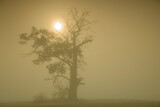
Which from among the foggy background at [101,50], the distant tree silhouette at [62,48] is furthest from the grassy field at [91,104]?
the distant tree silhouette at [62,48]

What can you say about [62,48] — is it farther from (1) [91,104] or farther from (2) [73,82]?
(1) [91,104]

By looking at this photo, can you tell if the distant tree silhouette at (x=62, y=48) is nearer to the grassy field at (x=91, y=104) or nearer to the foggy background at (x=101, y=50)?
the foggy background at (x=101, y=50)

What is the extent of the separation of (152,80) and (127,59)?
1.91ft

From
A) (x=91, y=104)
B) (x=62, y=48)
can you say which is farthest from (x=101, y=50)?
(x=91, y=104)

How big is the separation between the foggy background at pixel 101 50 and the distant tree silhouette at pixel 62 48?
107 mm

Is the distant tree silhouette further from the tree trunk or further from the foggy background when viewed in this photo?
the foggy background

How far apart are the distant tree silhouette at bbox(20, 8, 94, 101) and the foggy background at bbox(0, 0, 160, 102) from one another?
107 millimetres

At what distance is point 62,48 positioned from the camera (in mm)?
5238

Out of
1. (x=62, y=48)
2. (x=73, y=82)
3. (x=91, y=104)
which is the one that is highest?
(x=62, y=48)

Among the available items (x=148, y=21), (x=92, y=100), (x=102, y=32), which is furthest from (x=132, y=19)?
(x=92, y=100)

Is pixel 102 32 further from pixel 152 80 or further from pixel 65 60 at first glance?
pixel 152 80

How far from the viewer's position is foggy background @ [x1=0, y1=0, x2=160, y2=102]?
5176mm

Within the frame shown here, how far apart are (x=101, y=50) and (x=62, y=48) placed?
71cm

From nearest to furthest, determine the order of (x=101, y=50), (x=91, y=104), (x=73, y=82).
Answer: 1. (x=91, y=104)
2. (x=73, y=82)
3. (x=101, y=50)
